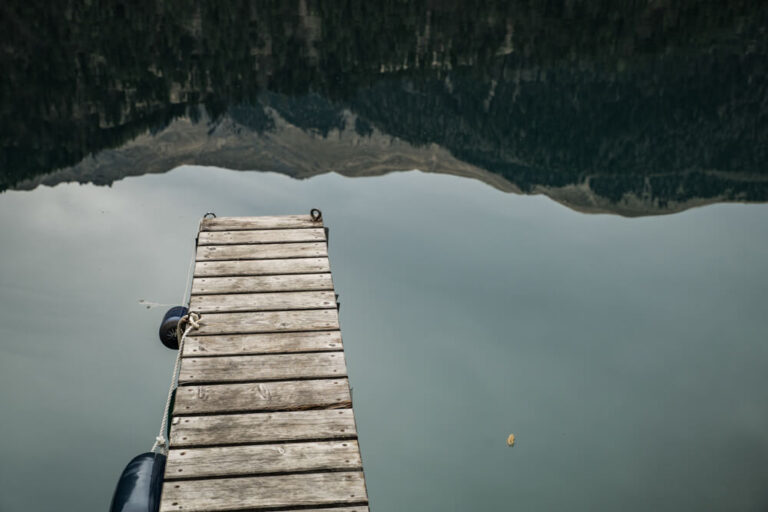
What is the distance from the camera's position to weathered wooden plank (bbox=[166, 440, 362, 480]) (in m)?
4.71

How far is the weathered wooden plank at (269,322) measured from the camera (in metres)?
6.24

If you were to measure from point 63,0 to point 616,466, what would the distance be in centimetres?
2943

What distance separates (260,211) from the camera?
12.7 meters

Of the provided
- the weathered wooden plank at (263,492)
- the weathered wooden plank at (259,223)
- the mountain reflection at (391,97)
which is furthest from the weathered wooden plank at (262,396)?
the mountain reflection at (391,97)

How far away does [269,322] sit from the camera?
20.8 ft

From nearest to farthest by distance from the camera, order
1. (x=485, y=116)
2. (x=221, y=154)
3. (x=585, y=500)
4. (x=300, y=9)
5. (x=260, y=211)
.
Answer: (x=585, y=500), (x=260, y=211), (x=221, y=154), (x=485, y=116), (x=300, y=9)

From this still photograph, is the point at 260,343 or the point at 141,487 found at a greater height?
the point at 260,343

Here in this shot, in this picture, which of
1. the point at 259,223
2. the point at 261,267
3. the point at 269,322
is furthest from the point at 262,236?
the point at 269,322

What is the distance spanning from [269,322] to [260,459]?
171 centimetres

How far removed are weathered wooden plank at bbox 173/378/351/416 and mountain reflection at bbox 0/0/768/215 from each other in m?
9.74

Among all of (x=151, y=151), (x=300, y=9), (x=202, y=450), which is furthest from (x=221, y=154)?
(x=300, y=9)

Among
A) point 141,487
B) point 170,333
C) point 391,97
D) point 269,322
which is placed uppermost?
point 269,322

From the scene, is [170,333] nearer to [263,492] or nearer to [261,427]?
[261,427]

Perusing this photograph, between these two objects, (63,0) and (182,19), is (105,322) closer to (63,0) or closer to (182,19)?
(182,19)
